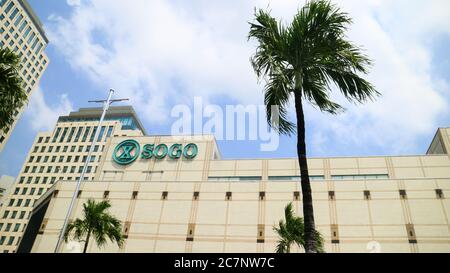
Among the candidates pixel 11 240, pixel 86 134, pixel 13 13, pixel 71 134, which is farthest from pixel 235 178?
pixel 13 13

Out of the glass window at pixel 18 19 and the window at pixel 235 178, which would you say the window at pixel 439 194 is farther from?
the glass window at pixel 18 19

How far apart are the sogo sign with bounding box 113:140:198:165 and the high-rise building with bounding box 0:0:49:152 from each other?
52.4 meters

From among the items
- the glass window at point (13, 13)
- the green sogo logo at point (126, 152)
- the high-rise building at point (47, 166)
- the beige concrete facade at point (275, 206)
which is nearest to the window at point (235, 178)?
the beige concrete facade at point (275, 206)

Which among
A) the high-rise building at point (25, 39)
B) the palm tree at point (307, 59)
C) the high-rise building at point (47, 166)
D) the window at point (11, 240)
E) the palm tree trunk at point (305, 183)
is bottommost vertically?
the palm tree trunk at point (305, 183)

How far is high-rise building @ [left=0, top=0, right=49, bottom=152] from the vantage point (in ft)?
289

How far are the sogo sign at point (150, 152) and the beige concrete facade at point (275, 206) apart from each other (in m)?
4.97

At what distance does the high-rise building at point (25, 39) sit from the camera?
88062mm

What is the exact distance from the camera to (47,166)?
344 feet
